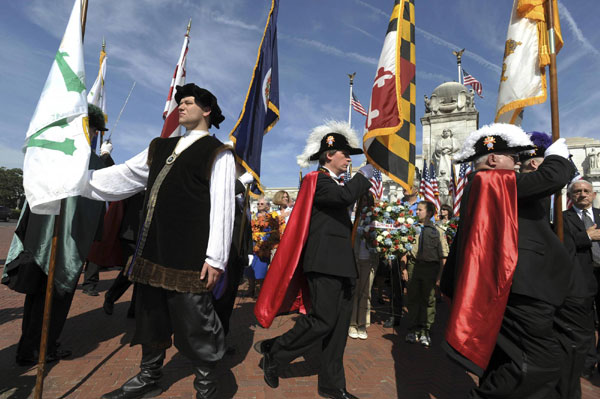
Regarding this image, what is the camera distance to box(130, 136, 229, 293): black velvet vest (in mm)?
2318

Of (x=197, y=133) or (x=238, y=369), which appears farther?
(x=238, y=369)

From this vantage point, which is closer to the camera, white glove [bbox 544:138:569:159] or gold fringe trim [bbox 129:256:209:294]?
white glove [bbox 544:138:569:159]

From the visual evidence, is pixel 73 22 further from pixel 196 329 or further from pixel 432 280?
pixel 432 280

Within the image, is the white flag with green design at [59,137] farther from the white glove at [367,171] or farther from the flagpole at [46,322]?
the white glove at [367,171]

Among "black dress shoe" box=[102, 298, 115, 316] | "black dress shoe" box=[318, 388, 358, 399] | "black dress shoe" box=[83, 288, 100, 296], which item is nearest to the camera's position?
"black dress shoe" box=[318, 388, 358, 399]

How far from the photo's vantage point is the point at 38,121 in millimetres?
2307

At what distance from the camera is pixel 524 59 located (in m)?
3.16

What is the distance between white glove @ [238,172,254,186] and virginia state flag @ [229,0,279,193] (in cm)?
10

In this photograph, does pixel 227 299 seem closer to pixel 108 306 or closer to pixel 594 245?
pixel 108 306

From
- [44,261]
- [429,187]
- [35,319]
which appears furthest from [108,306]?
[429,187]

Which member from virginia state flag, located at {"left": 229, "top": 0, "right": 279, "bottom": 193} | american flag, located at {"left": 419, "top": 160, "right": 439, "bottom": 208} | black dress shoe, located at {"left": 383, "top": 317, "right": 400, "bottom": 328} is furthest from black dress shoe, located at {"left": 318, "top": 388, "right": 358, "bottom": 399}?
american flag, located at {"left": 419, "top": 160, "right": 439, "bottom": 208}

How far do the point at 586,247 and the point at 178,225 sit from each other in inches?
154

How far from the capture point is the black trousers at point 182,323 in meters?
2.31

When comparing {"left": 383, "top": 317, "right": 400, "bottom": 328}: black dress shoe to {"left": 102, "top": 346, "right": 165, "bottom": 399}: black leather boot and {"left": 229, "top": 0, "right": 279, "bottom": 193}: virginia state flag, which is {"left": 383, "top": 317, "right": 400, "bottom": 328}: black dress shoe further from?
{"left": 102, "top": 346, "right": 165, "bottom": 399}: black leather boot
